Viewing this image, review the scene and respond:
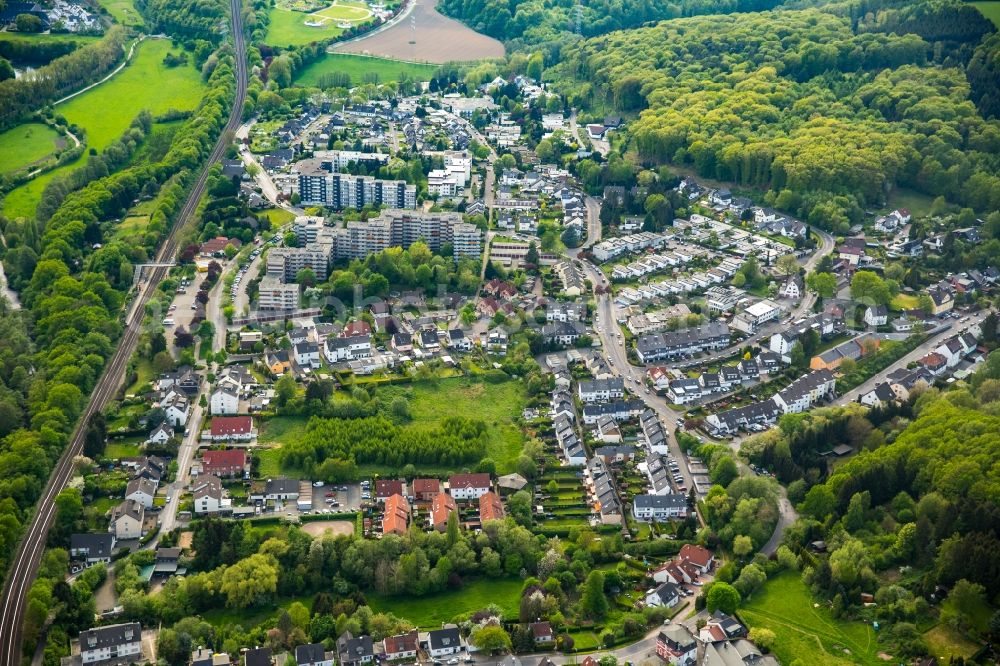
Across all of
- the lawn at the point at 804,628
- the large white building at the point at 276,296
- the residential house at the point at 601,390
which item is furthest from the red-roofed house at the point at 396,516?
the large white building at the point at 276,296

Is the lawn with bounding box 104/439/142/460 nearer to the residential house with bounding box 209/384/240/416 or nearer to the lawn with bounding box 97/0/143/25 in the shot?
the residential house with bounding box 209/384/240/416

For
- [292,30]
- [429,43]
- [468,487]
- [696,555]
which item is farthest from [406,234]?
[292,30]

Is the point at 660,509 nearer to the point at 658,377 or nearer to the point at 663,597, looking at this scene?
the point at 663,597

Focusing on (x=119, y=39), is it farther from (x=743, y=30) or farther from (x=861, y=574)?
(x=861, y=574)

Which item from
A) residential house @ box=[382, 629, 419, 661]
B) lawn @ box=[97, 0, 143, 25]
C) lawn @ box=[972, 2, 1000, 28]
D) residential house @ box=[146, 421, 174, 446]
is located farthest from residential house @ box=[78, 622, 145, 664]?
lawn @ box=[97, 0, 143, 25]

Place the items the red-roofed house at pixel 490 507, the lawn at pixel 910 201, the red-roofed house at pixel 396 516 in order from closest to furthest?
the red-roofed house at pixel 396 516 < the red-roofed house at pixel 490 507 < the lawn at pixel 910 201

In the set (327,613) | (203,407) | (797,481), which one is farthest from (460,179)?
(327,613)

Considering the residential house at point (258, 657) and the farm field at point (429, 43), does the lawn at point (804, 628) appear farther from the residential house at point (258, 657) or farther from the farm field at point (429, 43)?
the farm field at point (429, 43)
